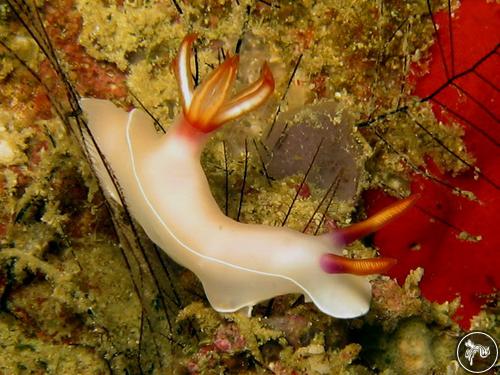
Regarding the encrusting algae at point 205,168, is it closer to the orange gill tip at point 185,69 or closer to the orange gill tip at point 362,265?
the orange gill tip at point 185,69

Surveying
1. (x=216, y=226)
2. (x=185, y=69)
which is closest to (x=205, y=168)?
(x=216, y=226)

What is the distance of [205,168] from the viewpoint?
3.21m

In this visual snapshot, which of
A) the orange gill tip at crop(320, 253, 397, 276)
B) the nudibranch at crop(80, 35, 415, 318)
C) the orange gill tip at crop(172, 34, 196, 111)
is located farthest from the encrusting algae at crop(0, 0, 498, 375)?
the orange gill tip at crop(320, 253, 397, 276)

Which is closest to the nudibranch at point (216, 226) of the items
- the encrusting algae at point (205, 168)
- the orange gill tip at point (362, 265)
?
the orange gill tip at point (362, 265)

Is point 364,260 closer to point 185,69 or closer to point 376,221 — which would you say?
point 376,221

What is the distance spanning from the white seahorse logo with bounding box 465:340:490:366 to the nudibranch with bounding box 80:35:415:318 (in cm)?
142

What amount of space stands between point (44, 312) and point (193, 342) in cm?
90

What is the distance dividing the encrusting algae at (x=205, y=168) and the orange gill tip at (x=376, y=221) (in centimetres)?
53

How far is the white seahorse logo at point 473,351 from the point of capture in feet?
11.7

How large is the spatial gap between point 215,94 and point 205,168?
2.63ft

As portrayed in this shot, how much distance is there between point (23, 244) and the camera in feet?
9.57

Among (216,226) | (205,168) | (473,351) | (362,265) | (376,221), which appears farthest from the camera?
(473,351)

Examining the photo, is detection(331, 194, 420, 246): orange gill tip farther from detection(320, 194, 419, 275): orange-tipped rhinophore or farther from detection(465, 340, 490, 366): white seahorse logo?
detection(465, 340, 490, 366): white seahorse logo

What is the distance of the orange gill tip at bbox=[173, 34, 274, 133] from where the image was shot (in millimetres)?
2449
